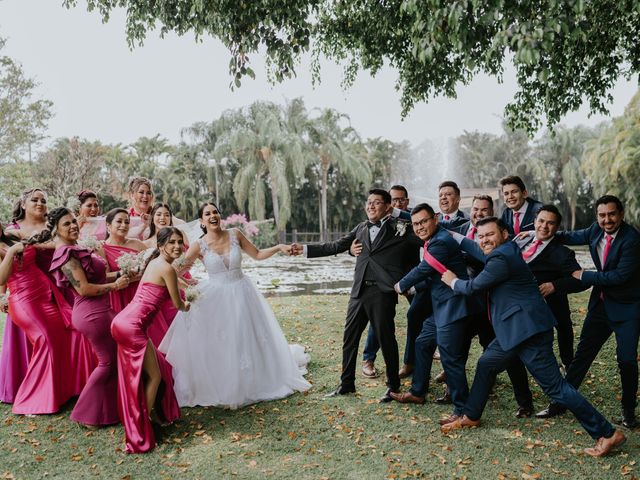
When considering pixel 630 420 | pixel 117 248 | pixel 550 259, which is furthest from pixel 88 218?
pixel 630 420

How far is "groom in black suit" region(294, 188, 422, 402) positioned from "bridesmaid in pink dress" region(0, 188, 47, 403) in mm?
3516

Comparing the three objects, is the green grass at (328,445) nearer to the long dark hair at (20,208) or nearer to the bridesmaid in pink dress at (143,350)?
the bridesmaid in pink dress at (143,350)

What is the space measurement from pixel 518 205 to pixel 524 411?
2.24 m

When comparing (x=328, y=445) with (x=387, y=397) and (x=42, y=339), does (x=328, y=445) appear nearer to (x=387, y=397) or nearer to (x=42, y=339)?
(x=387, y=397)

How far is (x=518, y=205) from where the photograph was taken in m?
6.16

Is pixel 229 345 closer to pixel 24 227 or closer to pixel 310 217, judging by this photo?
pixel 24 227

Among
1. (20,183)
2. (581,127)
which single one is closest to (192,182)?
(20,183)

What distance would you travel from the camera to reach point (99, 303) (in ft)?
17.6

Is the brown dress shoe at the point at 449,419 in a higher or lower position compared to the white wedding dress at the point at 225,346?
lower

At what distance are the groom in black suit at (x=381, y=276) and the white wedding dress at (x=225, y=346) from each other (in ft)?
2.70

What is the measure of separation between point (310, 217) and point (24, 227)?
135 feet

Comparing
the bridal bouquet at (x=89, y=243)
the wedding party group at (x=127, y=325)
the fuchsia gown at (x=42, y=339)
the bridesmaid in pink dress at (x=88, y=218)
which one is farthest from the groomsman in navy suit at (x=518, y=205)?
the fuchsia gown at (x=42, y=339)

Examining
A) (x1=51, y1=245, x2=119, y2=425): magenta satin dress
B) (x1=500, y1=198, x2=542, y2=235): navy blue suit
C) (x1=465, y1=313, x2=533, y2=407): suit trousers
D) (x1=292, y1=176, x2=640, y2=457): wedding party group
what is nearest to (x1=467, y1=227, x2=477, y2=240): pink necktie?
(x1=292, y1=176, x2=640, y2=457): wedding party group

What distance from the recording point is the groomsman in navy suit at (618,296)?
16.2 ft
